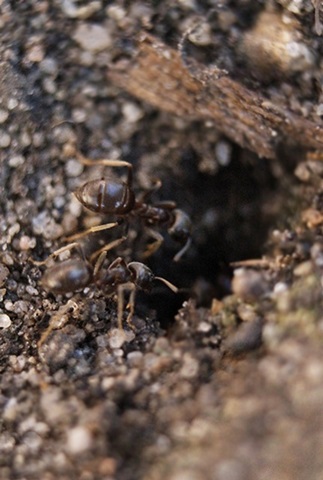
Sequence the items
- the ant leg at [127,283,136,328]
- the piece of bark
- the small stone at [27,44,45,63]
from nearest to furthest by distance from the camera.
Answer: the ant leg at [127,283,136,328], the piece of bark, the small stone at [27,44,45,63]

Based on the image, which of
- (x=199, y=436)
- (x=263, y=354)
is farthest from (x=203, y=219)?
(x=199, y=436)

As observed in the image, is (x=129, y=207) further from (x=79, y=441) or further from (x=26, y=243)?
(x=79, y=441)

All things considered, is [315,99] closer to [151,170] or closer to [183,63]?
[183,63]

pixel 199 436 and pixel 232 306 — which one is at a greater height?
pixel 199 436

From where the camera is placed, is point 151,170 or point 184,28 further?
point 151,170

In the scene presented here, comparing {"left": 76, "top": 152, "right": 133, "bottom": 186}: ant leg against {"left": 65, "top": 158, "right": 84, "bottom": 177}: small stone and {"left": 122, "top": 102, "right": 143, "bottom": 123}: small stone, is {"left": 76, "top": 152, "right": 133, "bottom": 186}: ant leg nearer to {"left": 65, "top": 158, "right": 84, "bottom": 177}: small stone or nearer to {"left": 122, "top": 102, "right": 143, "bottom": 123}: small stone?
{"left": 65, "top": 158, "right": 84, "bottom": 177}: small stone

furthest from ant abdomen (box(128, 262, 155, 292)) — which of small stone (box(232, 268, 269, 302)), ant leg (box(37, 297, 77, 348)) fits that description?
small stone (box(232, 268, 269, 302))
